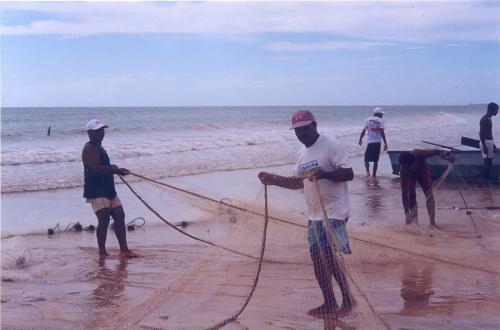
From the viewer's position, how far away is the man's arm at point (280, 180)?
4664mm

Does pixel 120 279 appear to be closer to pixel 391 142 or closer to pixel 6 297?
pixel 6 297

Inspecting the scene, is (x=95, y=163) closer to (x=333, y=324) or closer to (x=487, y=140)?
(x=333, y=324)

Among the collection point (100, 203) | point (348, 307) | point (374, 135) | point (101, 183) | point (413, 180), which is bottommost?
point (348, 307)

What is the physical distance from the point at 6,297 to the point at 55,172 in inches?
420

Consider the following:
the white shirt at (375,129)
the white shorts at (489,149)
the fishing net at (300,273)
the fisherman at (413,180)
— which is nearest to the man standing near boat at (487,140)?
the white shorts at (489,149)

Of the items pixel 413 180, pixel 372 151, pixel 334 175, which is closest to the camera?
pixel 334 175

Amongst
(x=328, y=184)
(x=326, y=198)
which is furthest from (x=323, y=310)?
(x=328, y=184)

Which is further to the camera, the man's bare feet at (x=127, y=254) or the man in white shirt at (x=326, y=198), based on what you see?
the man's bare feet at (x=127, y=254)

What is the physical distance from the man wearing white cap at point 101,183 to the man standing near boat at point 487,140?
739cm

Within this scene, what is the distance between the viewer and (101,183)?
23.0 ft

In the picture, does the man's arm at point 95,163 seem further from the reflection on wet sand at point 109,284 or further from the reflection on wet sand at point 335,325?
the reflection on wet sand at point 335,325

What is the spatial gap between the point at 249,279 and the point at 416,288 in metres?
1.47

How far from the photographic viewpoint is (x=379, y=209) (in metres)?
10.1

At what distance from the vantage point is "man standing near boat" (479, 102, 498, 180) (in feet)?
38.5
